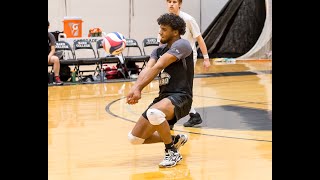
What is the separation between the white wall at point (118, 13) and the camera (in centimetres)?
2034

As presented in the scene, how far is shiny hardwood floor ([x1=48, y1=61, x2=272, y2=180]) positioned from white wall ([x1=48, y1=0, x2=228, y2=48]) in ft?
26.6

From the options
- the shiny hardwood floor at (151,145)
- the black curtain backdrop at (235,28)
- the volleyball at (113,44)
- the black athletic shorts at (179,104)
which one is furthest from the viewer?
the black curtain backdrop at (235,28)

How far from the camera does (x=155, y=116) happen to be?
528 centimetres

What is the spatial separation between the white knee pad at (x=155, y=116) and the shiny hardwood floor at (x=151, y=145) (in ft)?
1.43

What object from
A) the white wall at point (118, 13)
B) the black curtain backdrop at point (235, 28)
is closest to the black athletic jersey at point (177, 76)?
the white wall at point (118, 13)

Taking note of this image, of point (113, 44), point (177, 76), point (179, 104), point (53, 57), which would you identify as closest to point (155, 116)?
point (179, 104)

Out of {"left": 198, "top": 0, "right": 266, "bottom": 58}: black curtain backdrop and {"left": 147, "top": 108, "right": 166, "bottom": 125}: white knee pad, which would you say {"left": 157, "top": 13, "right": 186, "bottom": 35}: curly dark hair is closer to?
{"left": 147, "top": 108, "right": 166, "bottom": 125}: white knee pad

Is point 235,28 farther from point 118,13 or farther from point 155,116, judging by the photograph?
point 155,116

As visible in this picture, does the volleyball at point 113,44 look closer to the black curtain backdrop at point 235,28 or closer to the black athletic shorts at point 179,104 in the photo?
the black athletic shorts at point 179,104

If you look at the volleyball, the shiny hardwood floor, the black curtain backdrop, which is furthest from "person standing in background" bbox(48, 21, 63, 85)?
the black curtain backdrop

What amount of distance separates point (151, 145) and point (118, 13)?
15362 millimetres
